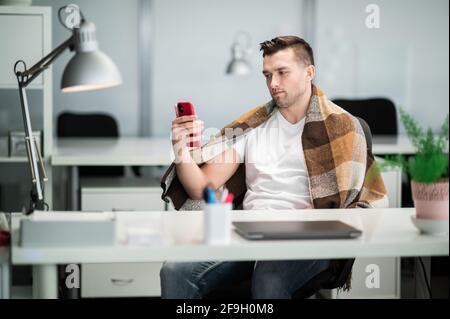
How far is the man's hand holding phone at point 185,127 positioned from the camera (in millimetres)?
2260

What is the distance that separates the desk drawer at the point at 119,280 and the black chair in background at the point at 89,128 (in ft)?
5.07

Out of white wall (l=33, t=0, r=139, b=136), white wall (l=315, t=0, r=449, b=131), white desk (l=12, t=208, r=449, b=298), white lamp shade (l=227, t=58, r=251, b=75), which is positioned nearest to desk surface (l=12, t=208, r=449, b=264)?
white desk (l=12, t=208, r=449, b=298)

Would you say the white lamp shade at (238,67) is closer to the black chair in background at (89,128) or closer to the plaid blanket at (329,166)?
the black chair in background at (89,128)

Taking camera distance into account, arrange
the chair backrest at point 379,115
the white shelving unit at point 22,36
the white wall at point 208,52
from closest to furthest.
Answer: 1. the white shelving unit at point 22,36
2. the chair backrest at point 379,115
3. the white wall at point 208,52

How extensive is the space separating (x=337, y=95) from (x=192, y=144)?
3.59 metres

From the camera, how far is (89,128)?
490cm

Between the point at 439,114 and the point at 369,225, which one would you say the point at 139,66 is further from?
the point at 369,225

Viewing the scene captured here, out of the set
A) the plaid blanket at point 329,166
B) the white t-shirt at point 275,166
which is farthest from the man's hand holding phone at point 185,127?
the white t-shirt at point 275,166

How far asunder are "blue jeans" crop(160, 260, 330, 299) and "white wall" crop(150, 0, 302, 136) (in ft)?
11.3

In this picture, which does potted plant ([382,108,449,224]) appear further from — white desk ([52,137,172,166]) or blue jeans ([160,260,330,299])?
white desk ([52,137,172,166])

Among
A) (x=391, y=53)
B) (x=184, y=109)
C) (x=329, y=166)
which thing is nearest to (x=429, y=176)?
(x=329, y=166)

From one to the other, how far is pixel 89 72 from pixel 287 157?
0.88 metres

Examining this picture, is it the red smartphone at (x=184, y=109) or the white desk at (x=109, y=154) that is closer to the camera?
the red smartphone at (x=184, y=109)

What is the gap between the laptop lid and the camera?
1.72m
